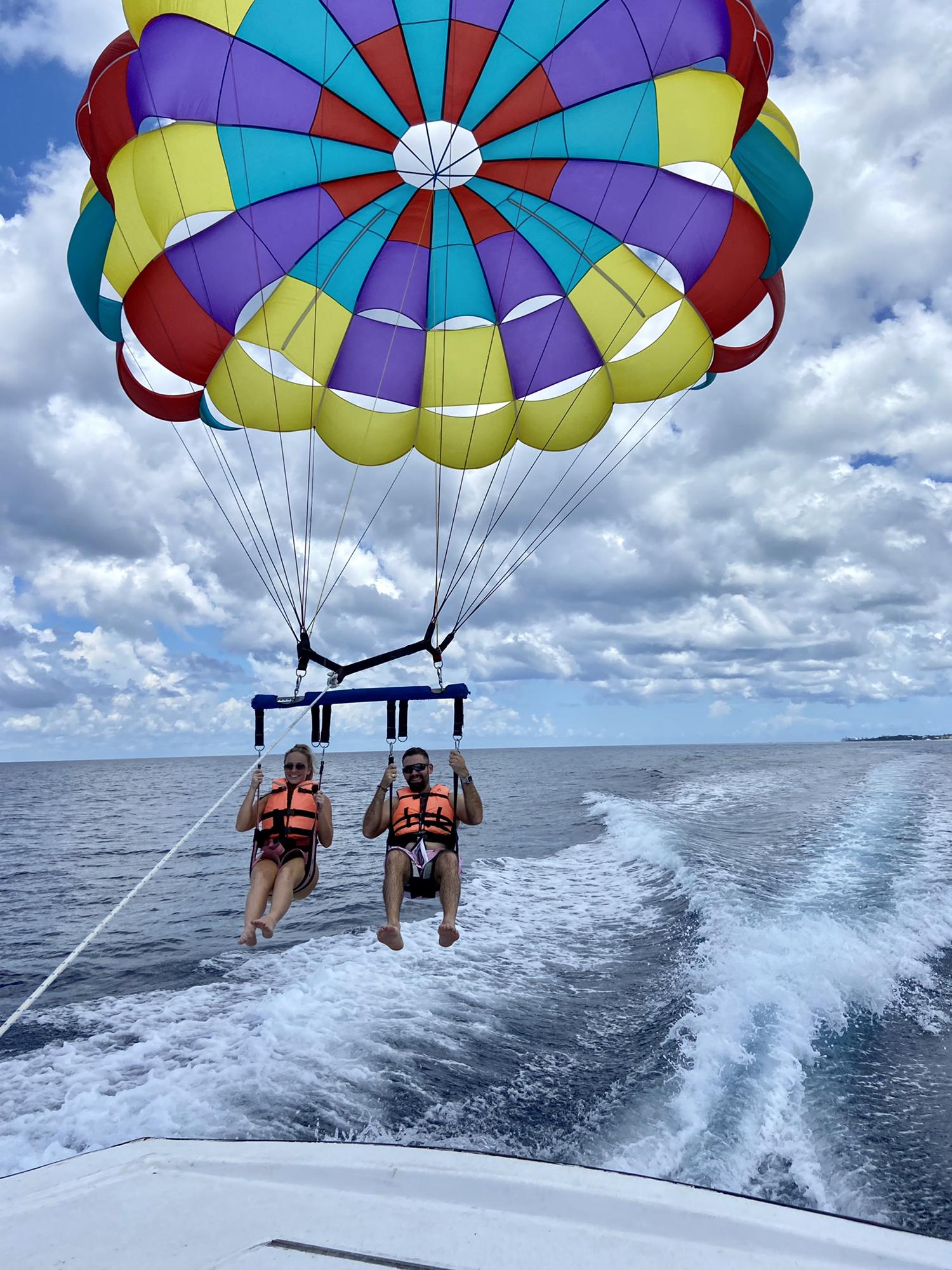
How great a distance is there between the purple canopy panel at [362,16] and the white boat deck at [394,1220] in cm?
715

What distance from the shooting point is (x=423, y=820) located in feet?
18.3

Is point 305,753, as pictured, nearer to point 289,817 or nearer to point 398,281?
point 289,817

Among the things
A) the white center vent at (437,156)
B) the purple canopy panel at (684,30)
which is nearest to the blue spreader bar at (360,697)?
the white center vent at (437,156)

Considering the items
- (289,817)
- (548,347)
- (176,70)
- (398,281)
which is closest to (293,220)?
(398,281)

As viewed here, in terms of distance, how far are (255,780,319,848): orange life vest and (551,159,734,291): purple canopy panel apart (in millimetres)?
5446

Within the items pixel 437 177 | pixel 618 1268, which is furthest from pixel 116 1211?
pixel 437 177

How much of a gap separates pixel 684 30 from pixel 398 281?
10.2 ft

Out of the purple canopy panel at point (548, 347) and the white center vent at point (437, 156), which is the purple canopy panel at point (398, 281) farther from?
the purple canopy panel at point (548, 347)

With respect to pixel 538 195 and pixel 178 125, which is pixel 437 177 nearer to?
pixel 538 195

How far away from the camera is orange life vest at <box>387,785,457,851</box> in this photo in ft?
18.3

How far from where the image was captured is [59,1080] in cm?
600

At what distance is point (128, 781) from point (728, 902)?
60860mm

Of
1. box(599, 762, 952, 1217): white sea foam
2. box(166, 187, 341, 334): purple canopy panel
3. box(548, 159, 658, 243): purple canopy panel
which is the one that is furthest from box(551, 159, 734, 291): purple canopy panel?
box(599, 762, 952, 1217): white sea foam

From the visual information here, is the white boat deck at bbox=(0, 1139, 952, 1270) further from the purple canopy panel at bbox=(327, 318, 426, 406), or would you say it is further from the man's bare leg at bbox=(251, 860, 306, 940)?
the purple canopy panel at bbox=(327, 318, 426, 406)
